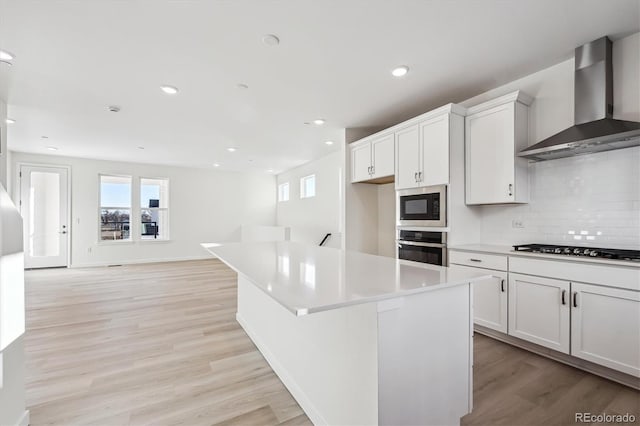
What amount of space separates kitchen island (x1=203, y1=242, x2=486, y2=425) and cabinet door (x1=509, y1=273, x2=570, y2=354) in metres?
1.26

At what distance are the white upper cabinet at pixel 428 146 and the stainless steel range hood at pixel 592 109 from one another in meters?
0.79

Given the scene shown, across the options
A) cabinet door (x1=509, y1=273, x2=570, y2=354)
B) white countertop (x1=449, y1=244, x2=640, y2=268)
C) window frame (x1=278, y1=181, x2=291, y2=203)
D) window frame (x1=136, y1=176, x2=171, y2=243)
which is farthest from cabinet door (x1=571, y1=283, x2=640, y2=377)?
window frame (x1=136, y1=176, x2=171, y2=243)

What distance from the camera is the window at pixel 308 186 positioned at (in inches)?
261

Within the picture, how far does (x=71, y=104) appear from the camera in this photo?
3309 mm

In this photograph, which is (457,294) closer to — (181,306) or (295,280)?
(295,280)

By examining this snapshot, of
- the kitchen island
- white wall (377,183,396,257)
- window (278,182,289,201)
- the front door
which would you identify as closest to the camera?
the kitchen island

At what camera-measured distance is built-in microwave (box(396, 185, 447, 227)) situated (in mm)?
2938

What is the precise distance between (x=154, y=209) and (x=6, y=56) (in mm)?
5454

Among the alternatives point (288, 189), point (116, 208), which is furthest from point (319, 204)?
point (116, 208)

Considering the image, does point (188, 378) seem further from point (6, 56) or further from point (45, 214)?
point (45, 214)

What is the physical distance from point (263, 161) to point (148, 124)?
2.87 meters

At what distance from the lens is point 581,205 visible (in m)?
2.38

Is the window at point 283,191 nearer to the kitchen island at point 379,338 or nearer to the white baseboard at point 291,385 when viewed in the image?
the white baseboard at point 291,385

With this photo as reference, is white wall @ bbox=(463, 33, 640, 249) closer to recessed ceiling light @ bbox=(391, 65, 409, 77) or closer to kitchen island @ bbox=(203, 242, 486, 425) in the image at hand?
recessed ceiling light @ bbox=(391, 65, 409, 77)
